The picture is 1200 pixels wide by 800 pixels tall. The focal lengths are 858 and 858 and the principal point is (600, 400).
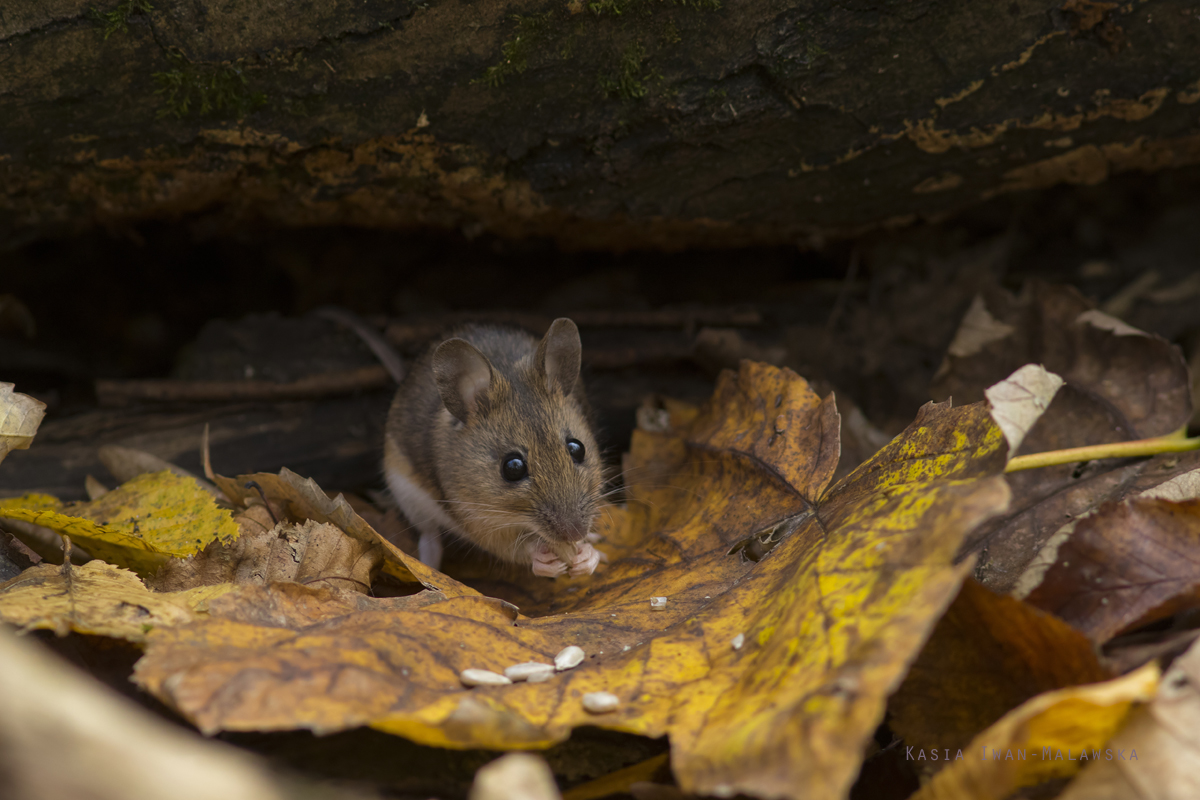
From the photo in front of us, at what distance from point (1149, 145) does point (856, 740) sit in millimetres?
4029

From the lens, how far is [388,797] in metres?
2.21

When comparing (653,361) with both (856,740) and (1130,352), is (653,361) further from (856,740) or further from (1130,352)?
(856,740)

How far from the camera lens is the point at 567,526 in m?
3.92

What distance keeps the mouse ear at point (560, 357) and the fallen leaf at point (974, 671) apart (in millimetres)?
2362

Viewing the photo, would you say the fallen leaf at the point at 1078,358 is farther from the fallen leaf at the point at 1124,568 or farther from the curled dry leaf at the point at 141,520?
the curled dry leaf at the point at 141,520

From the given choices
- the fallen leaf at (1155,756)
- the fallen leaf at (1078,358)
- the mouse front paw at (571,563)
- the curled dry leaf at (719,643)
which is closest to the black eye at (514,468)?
the mouse front paw at (571,563)

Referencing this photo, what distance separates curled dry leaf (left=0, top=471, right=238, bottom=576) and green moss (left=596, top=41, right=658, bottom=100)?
2.35 m

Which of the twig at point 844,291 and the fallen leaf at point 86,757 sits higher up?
the twig at point 844,291

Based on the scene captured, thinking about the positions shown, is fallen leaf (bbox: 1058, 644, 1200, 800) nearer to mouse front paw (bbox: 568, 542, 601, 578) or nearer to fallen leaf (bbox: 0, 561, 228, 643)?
mouse front paw (bbox: 568, 542, 601, 578)

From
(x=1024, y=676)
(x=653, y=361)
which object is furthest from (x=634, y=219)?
(x=1024, y=676)

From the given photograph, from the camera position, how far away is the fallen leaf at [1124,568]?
2.29m

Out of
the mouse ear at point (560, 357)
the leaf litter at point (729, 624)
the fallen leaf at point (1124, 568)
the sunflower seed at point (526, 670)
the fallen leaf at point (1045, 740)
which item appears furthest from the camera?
the mouse ear at point (560, 357)

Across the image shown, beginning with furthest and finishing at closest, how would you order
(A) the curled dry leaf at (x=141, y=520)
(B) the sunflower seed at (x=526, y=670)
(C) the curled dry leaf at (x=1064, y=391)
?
1. (C) the curled dry leaf at (x=1064, y=391)
2. (A) the curled dry leaf at (x=141, y=520)
3. (B) the sunflower seed at (x=526, y=670)

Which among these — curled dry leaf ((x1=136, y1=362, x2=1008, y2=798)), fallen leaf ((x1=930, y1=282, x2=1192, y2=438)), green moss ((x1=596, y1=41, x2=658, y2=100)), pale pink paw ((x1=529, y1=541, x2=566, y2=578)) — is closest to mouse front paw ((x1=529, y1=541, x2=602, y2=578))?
pale pink paw ((x1=529, y1=541, x2=566, y2=578))
